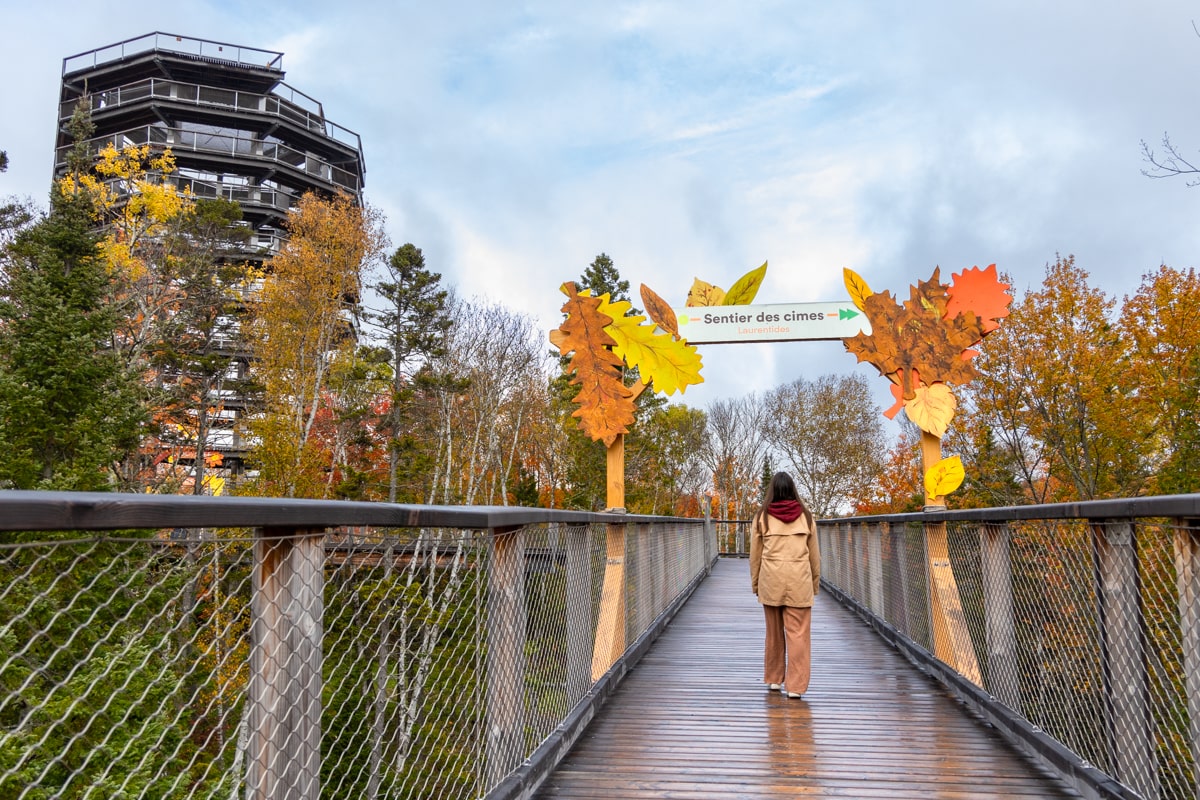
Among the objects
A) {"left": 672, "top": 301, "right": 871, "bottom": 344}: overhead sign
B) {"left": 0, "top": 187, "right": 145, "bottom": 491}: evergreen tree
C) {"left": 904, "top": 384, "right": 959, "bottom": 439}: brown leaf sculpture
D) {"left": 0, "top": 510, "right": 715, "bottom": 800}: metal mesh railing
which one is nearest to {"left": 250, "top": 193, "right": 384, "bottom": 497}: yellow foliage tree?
{"left": 0, "top": 187, "right": 145, "bottom": 491}: evergreen tree

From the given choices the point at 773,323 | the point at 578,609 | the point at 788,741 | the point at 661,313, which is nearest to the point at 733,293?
the point at 773,323

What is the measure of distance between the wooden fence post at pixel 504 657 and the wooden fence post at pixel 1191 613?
103 inches

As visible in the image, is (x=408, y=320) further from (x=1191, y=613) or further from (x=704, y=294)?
(x=1191, y=613)

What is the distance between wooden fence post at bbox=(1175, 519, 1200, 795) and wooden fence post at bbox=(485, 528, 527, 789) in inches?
103

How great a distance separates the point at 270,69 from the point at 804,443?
36.5 m

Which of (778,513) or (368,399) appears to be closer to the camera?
(778,513)

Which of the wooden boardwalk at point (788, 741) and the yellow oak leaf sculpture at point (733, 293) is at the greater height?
the yellow oak leaf sculpture at point (733, 293)

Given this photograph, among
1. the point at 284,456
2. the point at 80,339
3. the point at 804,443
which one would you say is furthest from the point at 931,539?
the point at 804,443

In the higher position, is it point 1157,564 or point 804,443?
point 804,443

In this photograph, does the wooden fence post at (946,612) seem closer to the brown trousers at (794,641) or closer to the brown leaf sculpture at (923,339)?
the brown trousers at (794,641)

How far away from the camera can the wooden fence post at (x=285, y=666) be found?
2.12m

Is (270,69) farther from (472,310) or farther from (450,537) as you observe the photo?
(450,537)

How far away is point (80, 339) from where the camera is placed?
23344 mm

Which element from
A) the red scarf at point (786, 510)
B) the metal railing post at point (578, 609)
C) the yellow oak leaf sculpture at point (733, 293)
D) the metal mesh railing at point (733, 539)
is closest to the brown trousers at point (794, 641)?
the red scarf at point (786, 510)
